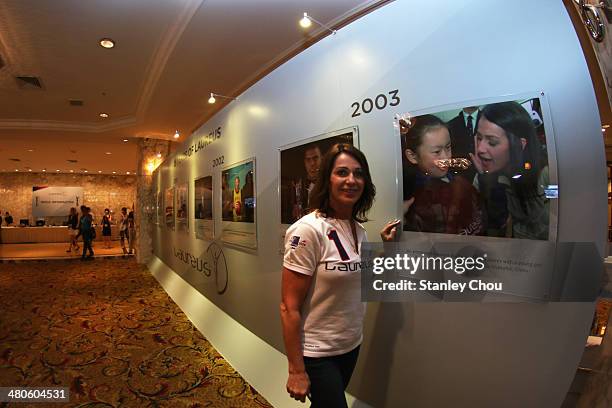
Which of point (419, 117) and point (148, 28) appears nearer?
point (419, 117)

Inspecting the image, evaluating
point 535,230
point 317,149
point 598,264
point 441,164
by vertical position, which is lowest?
point 598,264

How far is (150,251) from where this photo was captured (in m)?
9.14

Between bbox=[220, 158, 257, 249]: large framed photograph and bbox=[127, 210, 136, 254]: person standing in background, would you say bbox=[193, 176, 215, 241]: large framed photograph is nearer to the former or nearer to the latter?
bbox=[220, 158, 257, 249]: large framed photograph

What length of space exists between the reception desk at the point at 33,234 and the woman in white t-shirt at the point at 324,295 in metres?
17.4

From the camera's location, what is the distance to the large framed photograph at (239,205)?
2867 millimetres

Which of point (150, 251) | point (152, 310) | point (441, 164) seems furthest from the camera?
point (150, 251)

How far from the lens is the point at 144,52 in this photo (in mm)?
4539

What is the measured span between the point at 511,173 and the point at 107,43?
497 cm

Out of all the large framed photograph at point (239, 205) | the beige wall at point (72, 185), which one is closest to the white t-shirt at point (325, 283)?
the large framed photograph at point (239, 205)

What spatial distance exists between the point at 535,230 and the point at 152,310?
15.4 feet

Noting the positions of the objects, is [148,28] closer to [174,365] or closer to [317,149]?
[317,149]

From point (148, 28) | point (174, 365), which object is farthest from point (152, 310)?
point (148, 28)

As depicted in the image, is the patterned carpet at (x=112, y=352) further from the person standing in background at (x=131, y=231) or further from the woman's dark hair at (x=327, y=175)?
the person standing in background at (x=131, y=231)
